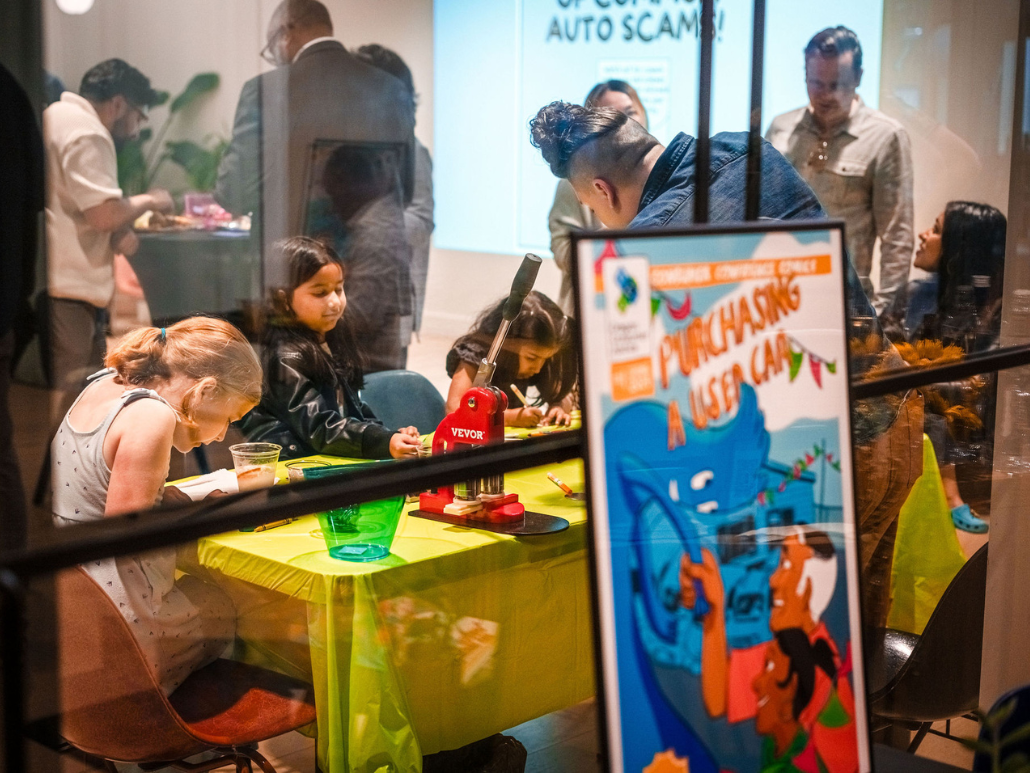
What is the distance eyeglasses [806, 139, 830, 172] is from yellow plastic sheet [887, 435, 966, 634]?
4.84 ft

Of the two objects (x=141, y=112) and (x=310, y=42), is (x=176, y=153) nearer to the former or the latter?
(x=141, y=112)

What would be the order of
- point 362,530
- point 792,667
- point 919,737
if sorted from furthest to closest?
point 919,737, point 362,530, point 792,667

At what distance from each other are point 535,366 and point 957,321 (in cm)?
119

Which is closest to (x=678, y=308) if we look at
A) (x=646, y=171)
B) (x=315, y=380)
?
(x=646, y=171)

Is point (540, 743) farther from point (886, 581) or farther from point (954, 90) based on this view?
point (954, 90)

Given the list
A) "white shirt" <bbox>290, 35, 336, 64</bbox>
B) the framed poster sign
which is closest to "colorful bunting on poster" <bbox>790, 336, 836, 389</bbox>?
the framed poster sign

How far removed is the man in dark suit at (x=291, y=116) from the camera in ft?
11.0

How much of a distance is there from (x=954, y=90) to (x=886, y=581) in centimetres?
226

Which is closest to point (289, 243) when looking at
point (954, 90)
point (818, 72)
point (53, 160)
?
point (53, 160)

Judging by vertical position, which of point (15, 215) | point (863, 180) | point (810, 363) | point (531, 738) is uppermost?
point (863, 180)

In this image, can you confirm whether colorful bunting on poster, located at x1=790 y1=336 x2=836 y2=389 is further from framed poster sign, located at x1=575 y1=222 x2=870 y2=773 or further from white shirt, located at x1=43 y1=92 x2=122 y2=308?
white shirt, located at x1=43 y1=92 x2=122 y2=308

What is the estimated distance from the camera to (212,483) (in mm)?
1654

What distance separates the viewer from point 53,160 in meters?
2.87

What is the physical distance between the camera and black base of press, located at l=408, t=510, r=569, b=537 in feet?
6.01
